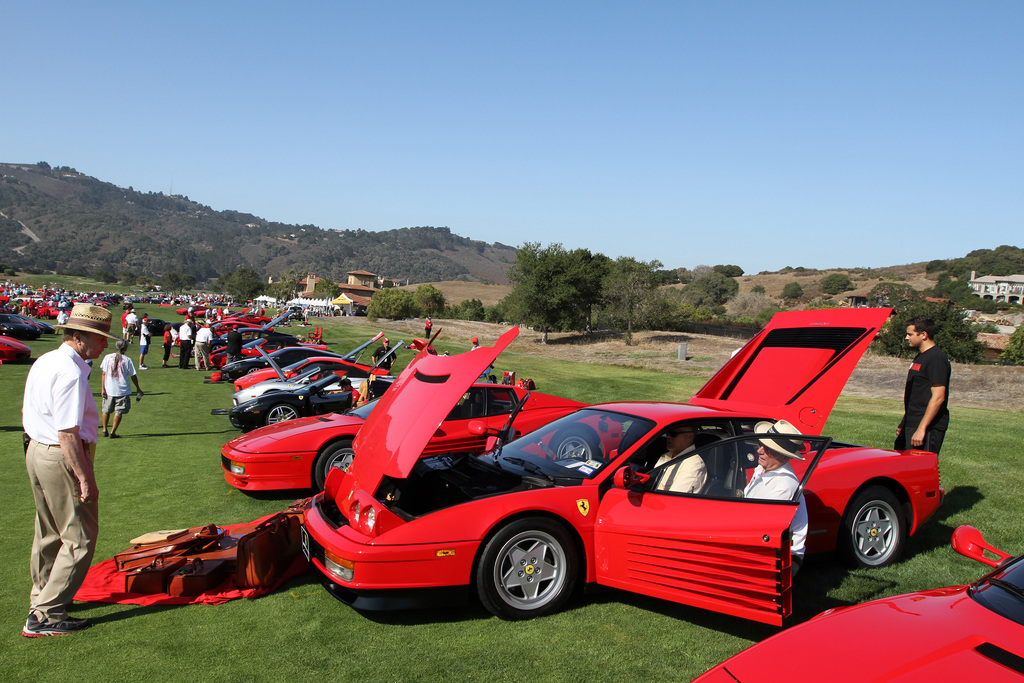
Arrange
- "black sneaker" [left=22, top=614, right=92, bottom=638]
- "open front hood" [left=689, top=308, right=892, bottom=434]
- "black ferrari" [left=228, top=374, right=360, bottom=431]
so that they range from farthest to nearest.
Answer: "black ferrari" [left=228, top=374, right=360, bottom=431]
"open front hood" [left=689, top=308, right=892, bottom=434]
"black sneaker" [left=22, top=614, right=92, bottom=638]

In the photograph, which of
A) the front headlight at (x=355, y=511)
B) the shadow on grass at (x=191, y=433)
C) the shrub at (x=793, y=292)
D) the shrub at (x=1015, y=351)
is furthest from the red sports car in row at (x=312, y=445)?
the shrub at (x=793, y=292)

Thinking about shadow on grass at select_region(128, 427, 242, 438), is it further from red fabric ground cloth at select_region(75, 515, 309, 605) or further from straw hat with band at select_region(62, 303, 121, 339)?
straw hat with band at select_region(62, 303, 121, 339)

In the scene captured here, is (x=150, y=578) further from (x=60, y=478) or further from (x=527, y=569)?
(x=527, y=569)

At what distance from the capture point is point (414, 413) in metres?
4.50

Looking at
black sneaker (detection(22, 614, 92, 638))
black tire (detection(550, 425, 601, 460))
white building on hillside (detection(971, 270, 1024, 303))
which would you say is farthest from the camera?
white building on hillside (detection(971, 270, 1024, 303))

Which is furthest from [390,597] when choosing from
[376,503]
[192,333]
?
[192,333]

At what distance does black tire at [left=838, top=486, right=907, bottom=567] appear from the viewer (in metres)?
4.91

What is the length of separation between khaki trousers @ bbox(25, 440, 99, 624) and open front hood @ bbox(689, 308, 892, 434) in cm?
484

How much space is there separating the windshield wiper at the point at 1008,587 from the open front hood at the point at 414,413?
2.76 meters

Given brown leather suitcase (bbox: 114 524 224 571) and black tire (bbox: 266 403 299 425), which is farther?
black tire (bbox: 266 403 299 425)

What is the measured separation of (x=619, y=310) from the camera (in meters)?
47.5

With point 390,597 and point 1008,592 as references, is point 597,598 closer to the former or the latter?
point 390,597

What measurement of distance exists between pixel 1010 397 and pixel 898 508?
18.3 meters

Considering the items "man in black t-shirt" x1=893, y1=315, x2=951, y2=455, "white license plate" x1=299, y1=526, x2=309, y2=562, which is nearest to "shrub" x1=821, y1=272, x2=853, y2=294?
"man in black t-shirt" x1=893, y1=315, x2=951, y2=455
